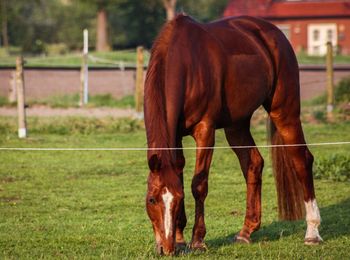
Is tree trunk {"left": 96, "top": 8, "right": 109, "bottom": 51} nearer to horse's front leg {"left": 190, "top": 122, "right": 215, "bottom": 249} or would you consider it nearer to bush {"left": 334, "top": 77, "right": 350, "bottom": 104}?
bush {"left": 334, "top": 77, "right": 350, "bottom": 104}

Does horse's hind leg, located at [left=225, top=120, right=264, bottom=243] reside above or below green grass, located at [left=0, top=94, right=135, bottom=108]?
above

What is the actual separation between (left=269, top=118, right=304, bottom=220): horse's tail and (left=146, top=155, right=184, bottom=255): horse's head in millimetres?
2431

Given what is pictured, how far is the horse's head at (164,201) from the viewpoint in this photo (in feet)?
25.5

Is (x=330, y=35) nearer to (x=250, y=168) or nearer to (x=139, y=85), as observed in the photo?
(x=139, y=85)

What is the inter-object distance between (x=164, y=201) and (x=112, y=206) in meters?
4.37

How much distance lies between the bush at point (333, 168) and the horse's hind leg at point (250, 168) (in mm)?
4741

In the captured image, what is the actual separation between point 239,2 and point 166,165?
175 ft

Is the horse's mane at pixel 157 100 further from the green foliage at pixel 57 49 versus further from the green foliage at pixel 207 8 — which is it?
the green foliage at pixel 207 8

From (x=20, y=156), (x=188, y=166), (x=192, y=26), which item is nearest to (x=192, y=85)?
(x=192, y=26)

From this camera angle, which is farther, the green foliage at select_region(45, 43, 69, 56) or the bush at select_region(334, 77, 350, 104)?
the green foliage at select_region(45, 43, 69, 56)

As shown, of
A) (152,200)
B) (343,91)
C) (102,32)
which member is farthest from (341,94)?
(102,32)

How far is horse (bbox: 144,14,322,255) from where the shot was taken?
7.87m

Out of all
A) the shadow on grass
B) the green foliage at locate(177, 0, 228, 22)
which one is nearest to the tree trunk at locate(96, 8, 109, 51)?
the green foliage at locate(177, 0, 228, 22)

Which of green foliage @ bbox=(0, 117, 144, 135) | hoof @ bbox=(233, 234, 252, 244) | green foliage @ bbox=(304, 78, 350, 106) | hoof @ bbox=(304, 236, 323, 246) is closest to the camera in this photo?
hoof @ bbox=(304, 236, 323, 246)
